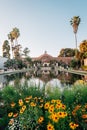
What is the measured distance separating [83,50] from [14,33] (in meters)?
34.6

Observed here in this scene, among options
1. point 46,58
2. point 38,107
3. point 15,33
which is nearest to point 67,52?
point 46,58

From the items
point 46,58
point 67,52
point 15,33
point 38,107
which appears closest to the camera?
point 38,107

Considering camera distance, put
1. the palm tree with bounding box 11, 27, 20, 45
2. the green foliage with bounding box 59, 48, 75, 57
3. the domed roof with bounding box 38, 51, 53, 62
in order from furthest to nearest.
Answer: the green foliage with bounding box 59, 48, 75, 57
the domed roof with bounding box 38, 51, 53, 62
the palm tree with bounding box 11, 27, 20, 45

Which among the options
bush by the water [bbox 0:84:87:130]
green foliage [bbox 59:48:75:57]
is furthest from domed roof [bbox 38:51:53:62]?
bush by the water [bbox 0:84:87:130]

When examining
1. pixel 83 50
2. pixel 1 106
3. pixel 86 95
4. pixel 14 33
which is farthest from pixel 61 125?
pixel 14 33

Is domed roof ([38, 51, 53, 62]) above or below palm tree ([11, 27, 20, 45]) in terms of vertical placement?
below

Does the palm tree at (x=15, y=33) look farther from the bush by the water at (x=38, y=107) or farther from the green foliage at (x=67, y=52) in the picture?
the bush by the water at (x=38, y=107)

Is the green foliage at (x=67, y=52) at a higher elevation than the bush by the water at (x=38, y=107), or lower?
higher

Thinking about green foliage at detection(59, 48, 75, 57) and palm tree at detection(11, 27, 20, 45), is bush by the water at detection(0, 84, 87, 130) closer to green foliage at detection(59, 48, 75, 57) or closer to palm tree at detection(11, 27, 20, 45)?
palm tree at detection(11, 27, 20, 45)

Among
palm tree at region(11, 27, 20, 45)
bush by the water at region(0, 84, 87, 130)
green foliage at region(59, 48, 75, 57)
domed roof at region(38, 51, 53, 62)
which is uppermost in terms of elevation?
palm tree at region(11, 27, 20, 45)

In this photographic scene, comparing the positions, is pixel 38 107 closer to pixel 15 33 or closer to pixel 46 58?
pixel 15 33

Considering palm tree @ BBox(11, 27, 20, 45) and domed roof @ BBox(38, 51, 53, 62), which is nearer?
palm tree @ BBox(11, 27, 20, 45)

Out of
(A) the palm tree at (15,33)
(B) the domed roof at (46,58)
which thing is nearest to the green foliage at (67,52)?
(B) the domed roof at (46,58)

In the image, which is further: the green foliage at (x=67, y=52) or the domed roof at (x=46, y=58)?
the green foliage at (x=67, y=52)
